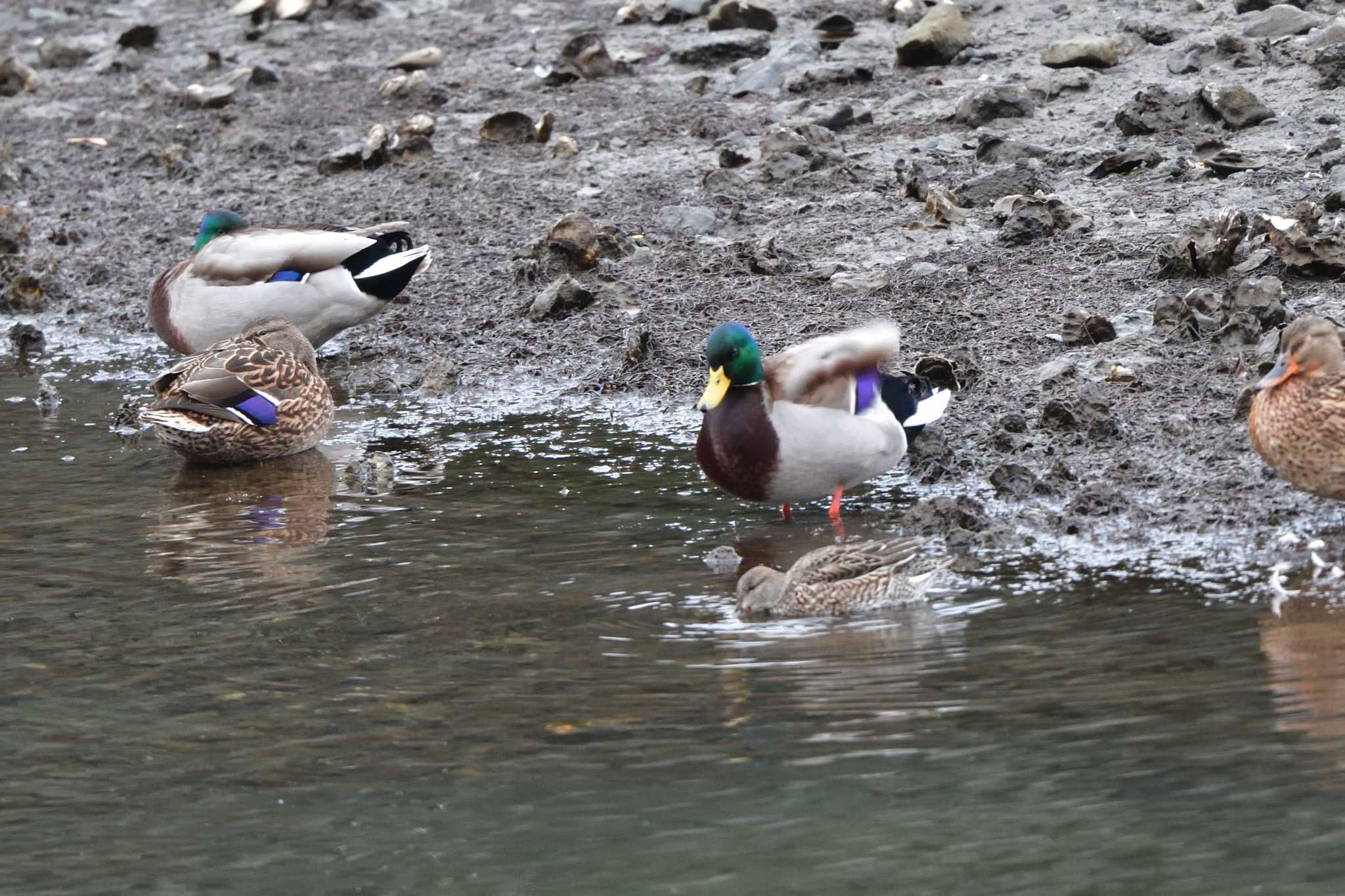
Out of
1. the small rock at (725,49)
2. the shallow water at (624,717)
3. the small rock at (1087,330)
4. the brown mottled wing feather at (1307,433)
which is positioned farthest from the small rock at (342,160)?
the brown mottled wing feather at (1307,433)

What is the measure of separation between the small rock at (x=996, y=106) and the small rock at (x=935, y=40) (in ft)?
4.46

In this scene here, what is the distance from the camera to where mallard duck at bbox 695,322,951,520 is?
7.28m

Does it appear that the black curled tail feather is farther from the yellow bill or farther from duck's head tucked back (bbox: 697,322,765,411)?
the yellow bill

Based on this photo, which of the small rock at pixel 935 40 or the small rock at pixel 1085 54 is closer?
the small rock at pixel 1085 54

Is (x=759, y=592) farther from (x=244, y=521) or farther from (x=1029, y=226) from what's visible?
(x=1029, y=226)

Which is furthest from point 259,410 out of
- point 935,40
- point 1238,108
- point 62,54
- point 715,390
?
point 62,54

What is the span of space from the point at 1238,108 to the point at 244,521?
20.7ft

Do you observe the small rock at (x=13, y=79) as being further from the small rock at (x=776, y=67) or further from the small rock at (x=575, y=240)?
the small rock at (x=575, y=240)

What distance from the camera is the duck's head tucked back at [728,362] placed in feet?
23.9

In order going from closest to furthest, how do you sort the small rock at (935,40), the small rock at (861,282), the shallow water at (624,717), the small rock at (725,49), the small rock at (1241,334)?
the shallow water at (624,717), the small rock at (1241,334), the small rock at (861,282), the small rock at (935,40), the small rock at (725,49)

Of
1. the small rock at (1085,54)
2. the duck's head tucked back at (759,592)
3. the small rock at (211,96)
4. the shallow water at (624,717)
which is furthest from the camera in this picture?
the small rock at (211,96)

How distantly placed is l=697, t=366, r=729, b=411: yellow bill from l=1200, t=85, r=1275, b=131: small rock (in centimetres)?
497

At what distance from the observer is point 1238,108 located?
1102 centimetres

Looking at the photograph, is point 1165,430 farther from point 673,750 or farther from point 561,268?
point 561,268
